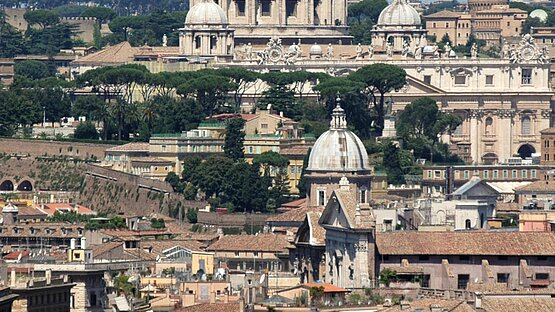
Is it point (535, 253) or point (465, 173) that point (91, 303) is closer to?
point (535, 253)

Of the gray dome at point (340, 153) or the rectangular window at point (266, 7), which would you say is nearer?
the gray dome at point (340, 153)

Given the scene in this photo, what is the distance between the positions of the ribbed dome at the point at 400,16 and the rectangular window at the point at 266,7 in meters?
7.79

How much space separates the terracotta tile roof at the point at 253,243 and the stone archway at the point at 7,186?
135ft

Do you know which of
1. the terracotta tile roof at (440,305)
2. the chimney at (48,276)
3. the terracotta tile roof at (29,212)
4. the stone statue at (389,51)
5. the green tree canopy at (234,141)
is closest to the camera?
the terracotta tile roof at (440,305)

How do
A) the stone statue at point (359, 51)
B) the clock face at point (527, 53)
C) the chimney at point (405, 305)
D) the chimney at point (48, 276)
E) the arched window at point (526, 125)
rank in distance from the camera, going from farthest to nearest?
the clock face at point (527, 53), the stone statue at point (359, 51), the arched window at point (526, 125), the chimney at point (48, 276), the chimney at point (405, 305)

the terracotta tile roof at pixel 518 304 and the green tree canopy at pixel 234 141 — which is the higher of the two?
the green tree canopy at pixel 234 141

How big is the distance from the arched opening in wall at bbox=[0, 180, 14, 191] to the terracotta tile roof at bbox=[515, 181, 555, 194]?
25456 mm

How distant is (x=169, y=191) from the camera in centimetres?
12419

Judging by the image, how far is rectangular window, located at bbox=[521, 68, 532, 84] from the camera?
160500mm

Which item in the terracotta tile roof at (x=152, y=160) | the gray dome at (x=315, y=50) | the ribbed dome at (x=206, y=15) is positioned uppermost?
the ribbed dome at (x=206, y=15)

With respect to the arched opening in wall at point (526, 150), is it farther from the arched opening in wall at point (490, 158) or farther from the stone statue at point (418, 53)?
the stone statue at point (418, 53)

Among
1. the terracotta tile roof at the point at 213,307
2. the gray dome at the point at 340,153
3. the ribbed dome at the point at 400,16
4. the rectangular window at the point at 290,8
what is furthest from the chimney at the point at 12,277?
the rectangular window at the point at 290,8

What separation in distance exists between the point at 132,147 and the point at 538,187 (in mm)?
24501

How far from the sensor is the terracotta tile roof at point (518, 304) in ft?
194
